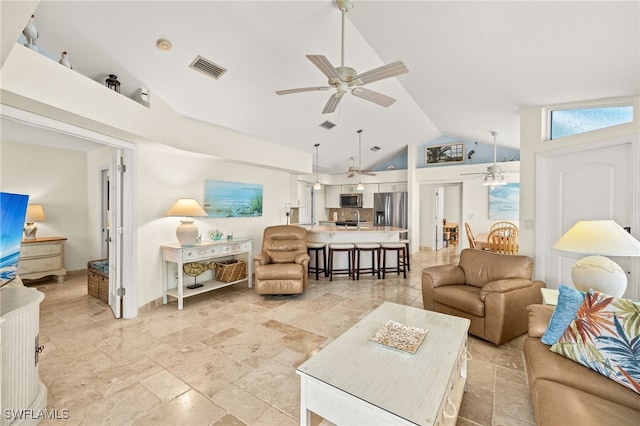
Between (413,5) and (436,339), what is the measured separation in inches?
102

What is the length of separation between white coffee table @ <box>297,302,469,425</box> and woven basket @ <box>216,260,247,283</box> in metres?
2.97

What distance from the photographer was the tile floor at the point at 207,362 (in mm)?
1834

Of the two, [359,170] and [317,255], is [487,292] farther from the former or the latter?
[359,170]

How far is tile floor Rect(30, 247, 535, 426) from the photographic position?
6.02ft

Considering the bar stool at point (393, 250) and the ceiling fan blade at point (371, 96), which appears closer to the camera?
the ceiling fan blade at point (371, 96)

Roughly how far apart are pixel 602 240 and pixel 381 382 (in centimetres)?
196

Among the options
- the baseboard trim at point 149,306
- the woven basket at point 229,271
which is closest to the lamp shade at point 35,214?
the baseboard trim at point 149,306

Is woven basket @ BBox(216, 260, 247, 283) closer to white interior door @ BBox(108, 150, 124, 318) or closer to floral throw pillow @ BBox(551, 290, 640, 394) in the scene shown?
white interior door @ BBox(108, 150, 124, 318)

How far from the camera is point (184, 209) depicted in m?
3.77

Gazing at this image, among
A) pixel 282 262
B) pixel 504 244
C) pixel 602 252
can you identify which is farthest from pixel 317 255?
pixel 602 252

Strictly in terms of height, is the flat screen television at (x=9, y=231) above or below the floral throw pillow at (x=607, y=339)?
above

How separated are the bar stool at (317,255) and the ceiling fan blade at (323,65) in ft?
11.7

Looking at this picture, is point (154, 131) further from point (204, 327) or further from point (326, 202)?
point (326, 202)

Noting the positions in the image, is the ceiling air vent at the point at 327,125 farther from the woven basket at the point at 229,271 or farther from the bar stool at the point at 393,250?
the woven basket at the point at 229,271
